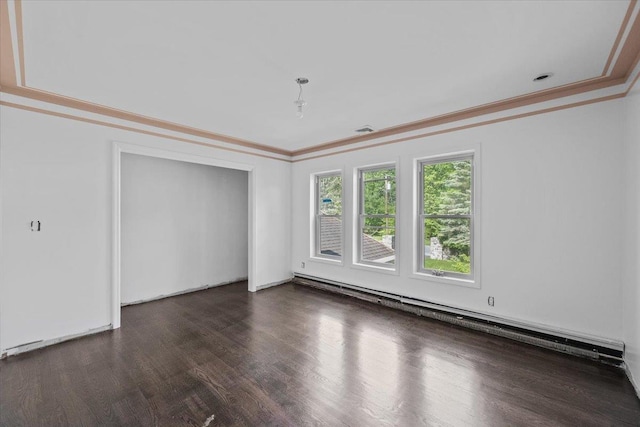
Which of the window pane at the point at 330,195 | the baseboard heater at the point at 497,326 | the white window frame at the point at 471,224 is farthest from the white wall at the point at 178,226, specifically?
the white window frame at the point at 471,224

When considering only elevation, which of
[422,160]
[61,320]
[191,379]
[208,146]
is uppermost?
[208,146]

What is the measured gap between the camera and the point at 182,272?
5.12m

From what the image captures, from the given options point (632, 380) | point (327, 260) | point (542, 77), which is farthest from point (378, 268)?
point (542, 77)

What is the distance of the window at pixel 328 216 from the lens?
209 inches

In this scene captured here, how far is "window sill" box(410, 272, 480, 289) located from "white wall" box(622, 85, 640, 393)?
1281mm

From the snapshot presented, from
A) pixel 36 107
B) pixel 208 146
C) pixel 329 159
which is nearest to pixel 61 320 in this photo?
pixel 36 107

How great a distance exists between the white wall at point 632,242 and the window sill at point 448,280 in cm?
128

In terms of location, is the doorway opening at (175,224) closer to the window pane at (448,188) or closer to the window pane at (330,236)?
the window pane at (330,236)

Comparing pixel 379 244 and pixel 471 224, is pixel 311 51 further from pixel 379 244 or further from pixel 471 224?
pixel 379 244

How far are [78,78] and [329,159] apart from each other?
11.7 ft

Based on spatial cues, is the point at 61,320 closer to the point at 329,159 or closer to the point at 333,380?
the point at 333,380

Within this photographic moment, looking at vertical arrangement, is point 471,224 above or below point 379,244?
above

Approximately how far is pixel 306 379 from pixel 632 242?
3.01m

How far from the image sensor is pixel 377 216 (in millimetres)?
4688
